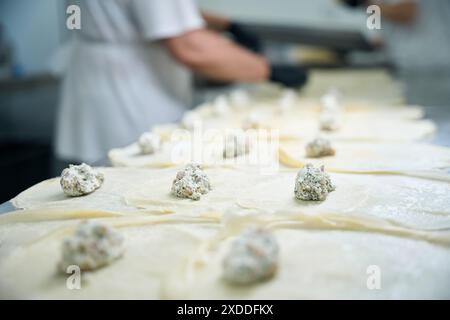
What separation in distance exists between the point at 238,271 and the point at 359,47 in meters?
3.26

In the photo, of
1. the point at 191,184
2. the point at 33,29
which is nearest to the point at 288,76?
the point at 191,184

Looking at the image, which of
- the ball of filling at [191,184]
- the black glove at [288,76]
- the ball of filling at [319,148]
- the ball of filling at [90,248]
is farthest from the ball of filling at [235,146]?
the black glove at [288,76]

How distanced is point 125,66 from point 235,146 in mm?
1065

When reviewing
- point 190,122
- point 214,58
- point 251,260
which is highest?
point 214,58

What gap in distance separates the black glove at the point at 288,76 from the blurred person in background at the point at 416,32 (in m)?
0.95

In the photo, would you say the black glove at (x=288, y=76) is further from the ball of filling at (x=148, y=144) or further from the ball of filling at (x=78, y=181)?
the ball of filling at (x=78, y=181)

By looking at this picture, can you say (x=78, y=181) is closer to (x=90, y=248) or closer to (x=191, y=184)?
(x=191, y=184)

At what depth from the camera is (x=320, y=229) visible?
3.03ft

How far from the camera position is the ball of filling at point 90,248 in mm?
779

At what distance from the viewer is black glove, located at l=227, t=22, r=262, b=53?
3.22 meters

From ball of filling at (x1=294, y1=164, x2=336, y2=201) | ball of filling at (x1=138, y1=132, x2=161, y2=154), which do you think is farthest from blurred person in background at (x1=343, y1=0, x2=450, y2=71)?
ball of filling at (x1=294, y1=164, x2=336, y2=201)

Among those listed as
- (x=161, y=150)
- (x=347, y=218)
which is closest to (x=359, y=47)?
(x=161, y=150)

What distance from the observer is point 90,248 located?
0.79m
